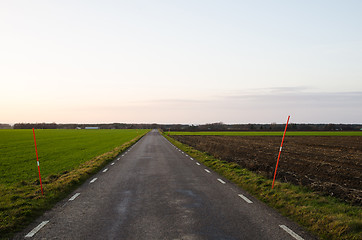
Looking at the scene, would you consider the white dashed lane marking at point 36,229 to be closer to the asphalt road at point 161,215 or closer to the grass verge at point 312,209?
the asphalt road at point 161,215

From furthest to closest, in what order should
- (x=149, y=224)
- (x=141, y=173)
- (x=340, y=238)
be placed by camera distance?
1. (x=141, y=173)
2. (x=149, y=224)
3. (x=340, y=238)

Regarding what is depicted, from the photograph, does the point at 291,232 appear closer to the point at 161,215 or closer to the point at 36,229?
the point at 161,215

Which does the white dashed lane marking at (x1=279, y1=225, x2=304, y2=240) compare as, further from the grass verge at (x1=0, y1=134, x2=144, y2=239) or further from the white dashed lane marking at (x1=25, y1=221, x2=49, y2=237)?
the grass verge at (x1=0, y1=134, x2=144, y2=239)

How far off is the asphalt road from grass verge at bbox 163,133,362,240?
1.22 ft

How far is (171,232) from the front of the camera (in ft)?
16.7

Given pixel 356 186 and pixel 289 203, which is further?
pixel 356 186

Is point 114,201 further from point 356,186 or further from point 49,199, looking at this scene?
point 356,186

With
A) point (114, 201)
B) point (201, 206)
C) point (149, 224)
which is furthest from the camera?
point (114, 201)

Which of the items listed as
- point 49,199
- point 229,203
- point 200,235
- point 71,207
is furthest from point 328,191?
point 49,199

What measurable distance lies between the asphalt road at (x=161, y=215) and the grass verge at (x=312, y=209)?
373 mm

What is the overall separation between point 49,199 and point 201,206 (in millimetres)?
4547

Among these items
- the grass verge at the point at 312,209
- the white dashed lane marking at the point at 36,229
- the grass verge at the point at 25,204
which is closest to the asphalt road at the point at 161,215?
the white dashed lane marking at the point at 36,229

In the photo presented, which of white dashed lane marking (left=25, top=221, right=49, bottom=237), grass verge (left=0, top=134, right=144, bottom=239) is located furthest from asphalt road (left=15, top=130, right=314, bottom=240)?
grass verge (left=0, top=134, right=144, bottom=239)

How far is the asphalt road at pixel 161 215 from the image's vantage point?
5.05 meters
